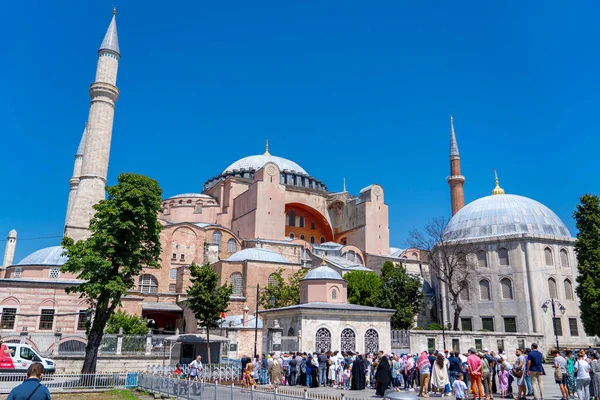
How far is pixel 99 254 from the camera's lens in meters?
17.7

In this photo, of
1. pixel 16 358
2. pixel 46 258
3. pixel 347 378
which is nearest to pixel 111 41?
pixel 46 258

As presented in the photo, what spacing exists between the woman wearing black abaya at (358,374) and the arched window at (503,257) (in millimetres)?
20945

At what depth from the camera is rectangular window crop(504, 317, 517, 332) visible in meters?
30.6

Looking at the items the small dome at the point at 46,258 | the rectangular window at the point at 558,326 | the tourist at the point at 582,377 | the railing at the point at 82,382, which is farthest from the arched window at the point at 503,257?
the small dome at the point at 46,258

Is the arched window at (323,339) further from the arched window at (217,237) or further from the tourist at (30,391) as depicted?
the arched window at (217,237)

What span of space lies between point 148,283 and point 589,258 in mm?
27310

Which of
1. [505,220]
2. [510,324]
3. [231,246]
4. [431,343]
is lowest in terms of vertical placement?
[431,343]

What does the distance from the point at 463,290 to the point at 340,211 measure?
17657 mm

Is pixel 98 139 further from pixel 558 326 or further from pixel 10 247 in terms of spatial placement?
pixel 558 326

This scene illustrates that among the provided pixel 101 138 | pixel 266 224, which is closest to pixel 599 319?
pixel 266 224

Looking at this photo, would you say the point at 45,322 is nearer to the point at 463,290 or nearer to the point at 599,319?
the point at 463,290

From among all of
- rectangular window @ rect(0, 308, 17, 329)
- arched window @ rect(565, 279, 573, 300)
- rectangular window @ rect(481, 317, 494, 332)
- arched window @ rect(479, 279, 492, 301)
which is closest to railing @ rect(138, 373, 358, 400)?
rectangular window @ rect(0, 308, 17, 329)

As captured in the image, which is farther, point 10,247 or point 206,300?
point 10,247

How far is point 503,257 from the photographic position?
32125 mm
